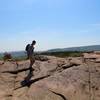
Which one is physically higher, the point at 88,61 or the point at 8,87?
the point at 88,61

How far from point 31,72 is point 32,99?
5.17m

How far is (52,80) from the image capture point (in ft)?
75.7

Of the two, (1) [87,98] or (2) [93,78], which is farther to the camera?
(2) [93,78]

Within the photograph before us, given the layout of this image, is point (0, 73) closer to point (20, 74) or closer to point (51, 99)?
point (20, 74)

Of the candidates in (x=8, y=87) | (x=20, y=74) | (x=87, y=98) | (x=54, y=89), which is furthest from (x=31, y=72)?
(x=87, y=98)

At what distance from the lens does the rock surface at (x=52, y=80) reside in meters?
21.4

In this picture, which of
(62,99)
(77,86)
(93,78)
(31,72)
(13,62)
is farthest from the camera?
(13,62)

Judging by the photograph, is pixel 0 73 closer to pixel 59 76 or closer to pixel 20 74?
pixel 20 74

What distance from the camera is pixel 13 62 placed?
96.0 feet

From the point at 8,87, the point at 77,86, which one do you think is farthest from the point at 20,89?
the point at 77,86

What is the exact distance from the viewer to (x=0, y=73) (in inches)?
1037

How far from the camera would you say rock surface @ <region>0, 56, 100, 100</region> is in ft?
70.2

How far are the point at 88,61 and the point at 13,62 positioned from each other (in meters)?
7.90

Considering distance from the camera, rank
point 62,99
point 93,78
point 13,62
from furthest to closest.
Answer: point 13,62
point 93,78
point 62,99
